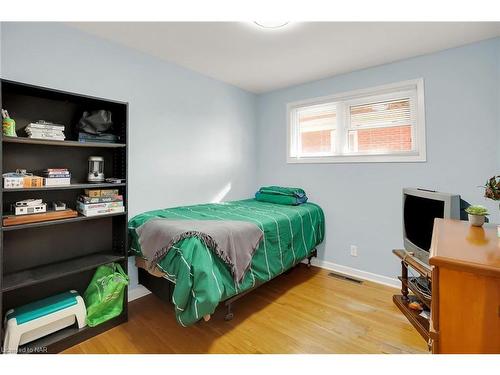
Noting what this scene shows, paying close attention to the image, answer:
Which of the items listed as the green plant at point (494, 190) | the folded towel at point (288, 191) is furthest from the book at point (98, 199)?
the green plant at point (494, 190)

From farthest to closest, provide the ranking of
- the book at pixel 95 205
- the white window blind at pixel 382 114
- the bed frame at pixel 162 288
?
the white window blind at pixel 382 114, the bed frame at pixel 162 288, the book at pixel 95 205

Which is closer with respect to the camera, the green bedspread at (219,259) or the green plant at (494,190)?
the green plant at (494,190)

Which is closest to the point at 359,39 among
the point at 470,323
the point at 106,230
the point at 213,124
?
the point at 213,124

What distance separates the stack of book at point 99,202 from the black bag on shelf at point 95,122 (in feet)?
1.51

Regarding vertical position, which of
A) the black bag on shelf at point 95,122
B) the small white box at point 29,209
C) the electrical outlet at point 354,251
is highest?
the black bag on shelf at point 95,122

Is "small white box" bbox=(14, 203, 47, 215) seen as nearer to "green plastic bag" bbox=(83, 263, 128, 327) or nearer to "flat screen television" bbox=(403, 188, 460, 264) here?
"green plastic bag" bbox=(83, 263, 128, 327)

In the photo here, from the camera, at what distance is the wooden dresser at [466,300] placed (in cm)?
76

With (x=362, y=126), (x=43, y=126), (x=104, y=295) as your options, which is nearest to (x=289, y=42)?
(x=362, y=126)

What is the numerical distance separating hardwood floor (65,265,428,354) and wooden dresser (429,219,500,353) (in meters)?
1.10

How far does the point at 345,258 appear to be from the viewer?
3076 millimetres

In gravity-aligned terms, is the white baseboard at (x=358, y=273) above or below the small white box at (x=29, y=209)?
below

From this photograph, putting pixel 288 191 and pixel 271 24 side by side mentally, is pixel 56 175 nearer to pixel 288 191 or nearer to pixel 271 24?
pixel 271 24

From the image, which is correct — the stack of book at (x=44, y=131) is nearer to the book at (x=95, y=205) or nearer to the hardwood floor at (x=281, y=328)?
the book at (x=95, y=205)
